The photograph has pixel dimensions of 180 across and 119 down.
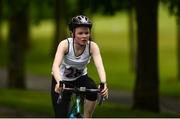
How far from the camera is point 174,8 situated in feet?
60.8

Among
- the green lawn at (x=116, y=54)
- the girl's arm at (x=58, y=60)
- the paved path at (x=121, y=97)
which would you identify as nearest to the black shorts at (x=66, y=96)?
the girl's arm at (x=58, y=60)

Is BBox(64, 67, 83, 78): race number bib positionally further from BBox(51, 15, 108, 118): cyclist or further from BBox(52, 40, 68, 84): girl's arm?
BBox(52, 40, 68, 84): girl's arm

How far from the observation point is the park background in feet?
58.7

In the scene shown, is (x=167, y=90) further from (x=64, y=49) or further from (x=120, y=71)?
(x=64, y=49)

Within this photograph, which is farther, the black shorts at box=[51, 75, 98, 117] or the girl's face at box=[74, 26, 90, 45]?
the black shorts at box=[51, 75, 98, 117]

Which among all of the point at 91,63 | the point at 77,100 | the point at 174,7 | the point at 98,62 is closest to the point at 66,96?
the point at 77,100

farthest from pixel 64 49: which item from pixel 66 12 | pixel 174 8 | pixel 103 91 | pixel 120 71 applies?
pixel 120 71

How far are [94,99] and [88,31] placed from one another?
79 cm

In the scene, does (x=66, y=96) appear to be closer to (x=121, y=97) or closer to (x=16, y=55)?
(x=121, y=97)

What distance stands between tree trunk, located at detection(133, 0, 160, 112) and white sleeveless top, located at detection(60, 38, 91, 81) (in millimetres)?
8789

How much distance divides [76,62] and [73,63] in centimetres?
4

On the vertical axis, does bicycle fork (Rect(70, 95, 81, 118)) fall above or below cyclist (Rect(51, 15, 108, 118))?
below

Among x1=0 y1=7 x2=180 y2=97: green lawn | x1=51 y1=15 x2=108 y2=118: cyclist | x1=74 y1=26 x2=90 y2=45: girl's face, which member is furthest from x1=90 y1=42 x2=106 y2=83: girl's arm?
x1=0 y1=7 x2=180 y2=97: green lawn

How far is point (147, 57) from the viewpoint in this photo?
17.1 m
